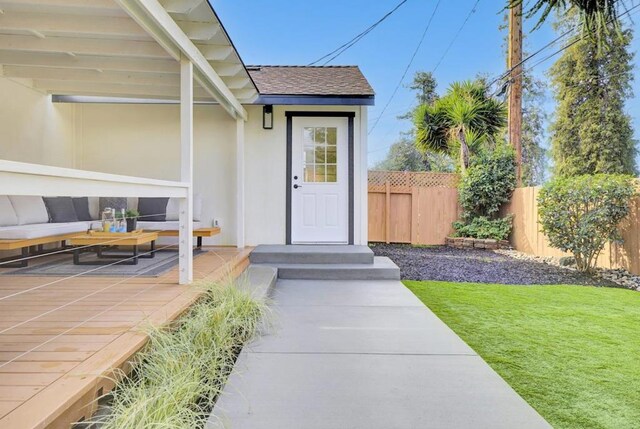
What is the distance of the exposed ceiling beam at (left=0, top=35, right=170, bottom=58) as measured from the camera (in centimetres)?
360

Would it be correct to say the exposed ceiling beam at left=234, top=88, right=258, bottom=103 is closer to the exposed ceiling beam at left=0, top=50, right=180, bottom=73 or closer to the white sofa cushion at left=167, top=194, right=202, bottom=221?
the exposed ceiling beam at left=0, top=50, right=180, bottom=73

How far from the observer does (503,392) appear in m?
2.01

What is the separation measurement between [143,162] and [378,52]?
1935 cm

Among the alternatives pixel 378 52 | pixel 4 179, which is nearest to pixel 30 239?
pixel 4 179

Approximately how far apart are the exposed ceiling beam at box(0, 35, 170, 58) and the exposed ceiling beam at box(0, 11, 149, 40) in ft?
1.23

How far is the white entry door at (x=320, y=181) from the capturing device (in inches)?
247

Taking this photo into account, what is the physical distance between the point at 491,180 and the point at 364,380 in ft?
26.2

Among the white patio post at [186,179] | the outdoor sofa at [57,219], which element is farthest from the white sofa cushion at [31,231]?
the white patio post at [186,179]

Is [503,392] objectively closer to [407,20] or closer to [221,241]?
[221,241]

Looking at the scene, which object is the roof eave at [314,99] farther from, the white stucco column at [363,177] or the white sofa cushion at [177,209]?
the white sofa cushion at [177,209]

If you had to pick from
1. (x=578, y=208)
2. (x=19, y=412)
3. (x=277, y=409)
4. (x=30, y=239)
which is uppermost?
(x=578, y=208)

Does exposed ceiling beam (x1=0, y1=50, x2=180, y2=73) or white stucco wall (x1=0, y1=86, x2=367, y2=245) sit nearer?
exposed ceiling beam (x1=0, y1=50, x2=180, y2=73)

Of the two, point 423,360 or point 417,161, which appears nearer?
point 423,360

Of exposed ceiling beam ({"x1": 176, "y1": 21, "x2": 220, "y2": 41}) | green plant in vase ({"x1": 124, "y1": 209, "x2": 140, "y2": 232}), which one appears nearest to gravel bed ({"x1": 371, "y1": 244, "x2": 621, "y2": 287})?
A: green plant in vase ({"x1": 124, "y1": 209, "x2": 140, "y2": 232})
